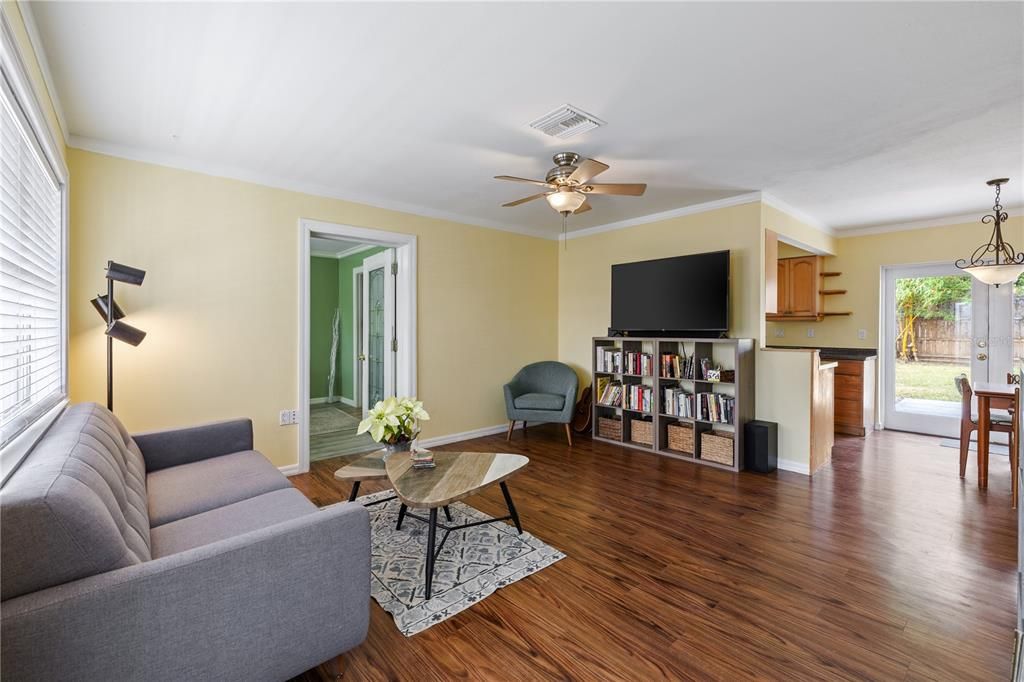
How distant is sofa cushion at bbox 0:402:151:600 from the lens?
3.48 ft

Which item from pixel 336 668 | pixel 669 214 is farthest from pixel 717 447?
pixel 336 668

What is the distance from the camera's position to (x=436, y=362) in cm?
475

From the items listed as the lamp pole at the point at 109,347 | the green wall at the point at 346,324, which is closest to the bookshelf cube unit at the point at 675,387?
the green wall at the point at 346,324

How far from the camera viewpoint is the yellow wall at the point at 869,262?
4926 millimetres

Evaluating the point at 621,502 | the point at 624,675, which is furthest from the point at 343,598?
the point at 621,502

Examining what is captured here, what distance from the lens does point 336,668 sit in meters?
1.67

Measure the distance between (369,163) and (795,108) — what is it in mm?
2805

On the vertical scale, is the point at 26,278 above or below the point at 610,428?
above

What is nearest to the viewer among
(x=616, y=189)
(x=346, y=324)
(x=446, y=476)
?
(x=446, y=476)

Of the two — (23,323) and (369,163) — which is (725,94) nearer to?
(369,163)

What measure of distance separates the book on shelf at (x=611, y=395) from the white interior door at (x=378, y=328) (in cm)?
229

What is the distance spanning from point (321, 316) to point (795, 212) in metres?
6.48

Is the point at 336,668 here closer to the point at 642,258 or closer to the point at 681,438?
the point at 681,438

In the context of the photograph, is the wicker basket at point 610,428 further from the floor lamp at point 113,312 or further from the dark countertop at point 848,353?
the floor lamp at point 113,312
